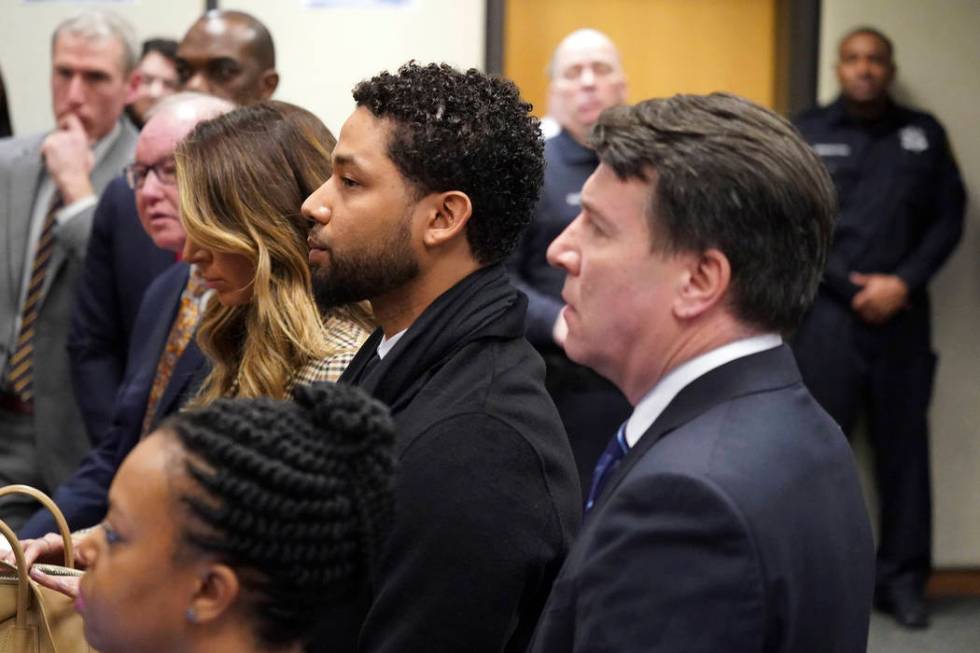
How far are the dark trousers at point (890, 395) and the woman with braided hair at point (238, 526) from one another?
11.2 ft

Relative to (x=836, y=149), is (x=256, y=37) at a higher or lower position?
higher

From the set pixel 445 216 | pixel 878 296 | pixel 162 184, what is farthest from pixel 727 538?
pixel 878 296

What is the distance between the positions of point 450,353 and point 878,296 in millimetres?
3012

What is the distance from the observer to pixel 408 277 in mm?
1821

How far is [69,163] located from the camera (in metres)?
3.46

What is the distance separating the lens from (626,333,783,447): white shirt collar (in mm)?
1378

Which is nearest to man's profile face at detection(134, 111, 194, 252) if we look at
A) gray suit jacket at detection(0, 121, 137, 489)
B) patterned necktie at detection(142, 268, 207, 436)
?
patterned necktie at detection(142, 268, 207, 436)

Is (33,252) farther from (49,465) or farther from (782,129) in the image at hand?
(782,129)

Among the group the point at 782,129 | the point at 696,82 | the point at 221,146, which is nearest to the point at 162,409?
the point at 221,146

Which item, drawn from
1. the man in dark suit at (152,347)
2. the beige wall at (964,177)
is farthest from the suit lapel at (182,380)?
the beige wall at (964,177)

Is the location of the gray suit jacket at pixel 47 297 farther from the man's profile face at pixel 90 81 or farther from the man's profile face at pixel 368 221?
the man's profile face at pixel 368 221

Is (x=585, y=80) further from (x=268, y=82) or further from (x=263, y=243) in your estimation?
(x=263, y=243)

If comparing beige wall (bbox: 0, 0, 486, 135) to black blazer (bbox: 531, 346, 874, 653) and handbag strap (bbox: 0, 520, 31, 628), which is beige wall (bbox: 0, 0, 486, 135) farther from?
black blazer (bbox: 531, 346, 874, 653)

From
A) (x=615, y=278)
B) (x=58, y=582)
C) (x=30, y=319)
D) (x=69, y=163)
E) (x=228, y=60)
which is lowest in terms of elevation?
(x=30, y=319)
